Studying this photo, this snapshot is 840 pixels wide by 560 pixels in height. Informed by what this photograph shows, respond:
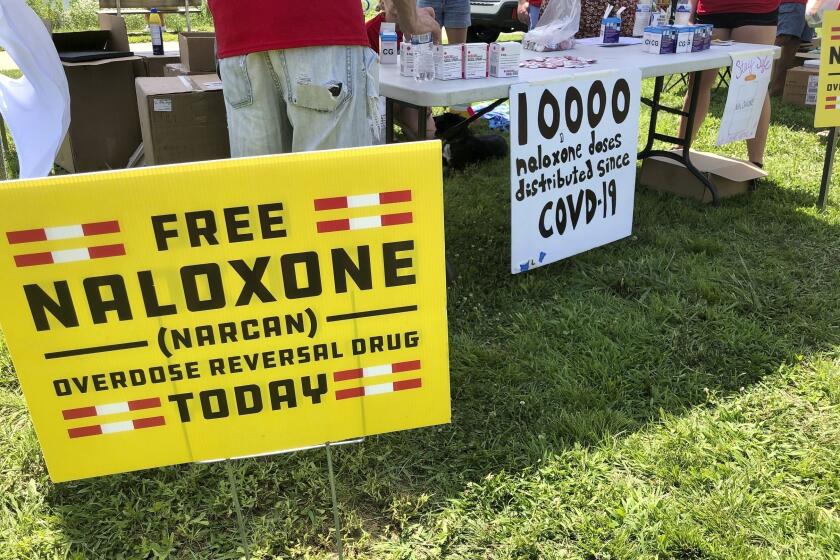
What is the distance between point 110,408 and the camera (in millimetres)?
1315

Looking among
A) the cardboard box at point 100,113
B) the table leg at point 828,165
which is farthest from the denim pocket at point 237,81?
the table leg at point 828,165

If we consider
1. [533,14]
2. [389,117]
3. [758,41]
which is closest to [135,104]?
[389,117]

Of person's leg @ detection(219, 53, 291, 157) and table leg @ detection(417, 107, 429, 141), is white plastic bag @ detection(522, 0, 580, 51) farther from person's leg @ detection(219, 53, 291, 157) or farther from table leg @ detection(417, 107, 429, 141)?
person's leg @ detection(219, 53, 291, 157)

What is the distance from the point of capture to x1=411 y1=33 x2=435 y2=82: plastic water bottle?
9.35ft

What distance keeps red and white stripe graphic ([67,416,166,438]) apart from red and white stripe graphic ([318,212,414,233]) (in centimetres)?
51

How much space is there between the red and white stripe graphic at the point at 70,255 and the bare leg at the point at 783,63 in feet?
22.8

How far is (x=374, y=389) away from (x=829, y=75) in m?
3.50

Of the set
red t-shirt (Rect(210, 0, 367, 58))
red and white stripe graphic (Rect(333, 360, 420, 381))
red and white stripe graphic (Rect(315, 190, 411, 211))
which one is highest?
red t-shirt (Rect(210, 0, 367, 58))

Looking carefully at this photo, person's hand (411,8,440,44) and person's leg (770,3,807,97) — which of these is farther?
person's leg (770,3,807,97)

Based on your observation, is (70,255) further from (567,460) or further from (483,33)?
(483,33)

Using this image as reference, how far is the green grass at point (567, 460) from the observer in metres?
1.87

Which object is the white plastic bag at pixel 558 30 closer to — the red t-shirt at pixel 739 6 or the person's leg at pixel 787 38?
the red t-shirt at pixel 739 6

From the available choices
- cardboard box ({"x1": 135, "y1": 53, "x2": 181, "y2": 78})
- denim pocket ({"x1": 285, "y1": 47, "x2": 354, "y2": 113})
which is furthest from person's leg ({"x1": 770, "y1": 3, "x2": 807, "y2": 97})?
denim pocket ({"x1": 285, "y1": 47, "x2": 354, "y2": 113})

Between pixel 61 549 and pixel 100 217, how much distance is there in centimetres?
116
